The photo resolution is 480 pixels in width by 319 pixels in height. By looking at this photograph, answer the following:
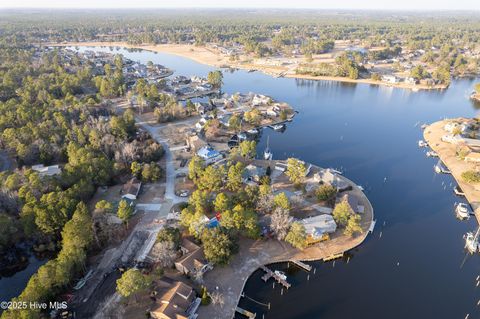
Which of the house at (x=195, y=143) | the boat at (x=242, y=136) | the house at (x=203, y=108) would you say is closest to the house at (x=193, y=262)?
the house at (x=195, y=143)

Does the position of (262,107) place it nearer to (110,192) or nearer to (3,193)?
(110,192)

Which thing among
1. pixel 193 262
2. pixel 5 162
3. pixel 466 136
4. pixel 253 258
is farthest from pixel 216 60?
pixel 193 262

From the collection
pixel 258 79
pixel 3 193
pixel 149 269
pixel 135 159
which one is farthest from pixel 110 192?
pixel 258 79

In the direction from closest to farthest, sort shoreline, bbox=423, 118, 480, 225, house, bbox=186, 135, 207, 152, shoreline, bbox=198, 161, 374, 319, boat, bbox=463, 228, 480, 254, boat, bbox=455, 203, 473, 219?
shoreline, bbox=198, 161, 374, 319, boat, bbox=463, 228, 480, 254, boat, bbox=455, 203, 473, 219, shoreline, bbox=423, 118, 480, 225, house, bbox=186, 135, 207, 152

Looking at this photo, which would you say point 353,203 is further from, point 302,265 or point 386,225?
point 302,265

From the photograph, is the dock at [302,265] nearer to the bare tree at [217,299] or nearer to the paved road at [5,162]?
the bare tree at [217,299]

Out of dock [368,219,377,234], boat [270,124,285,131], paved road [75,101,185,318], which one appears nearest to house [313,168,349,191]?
dock [368,219,377,234]

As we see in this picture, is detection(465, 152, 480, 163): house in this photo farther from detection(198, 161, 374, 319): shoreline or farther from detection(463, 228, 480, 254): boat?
detection(198, 161, 374, 319): shoreline
